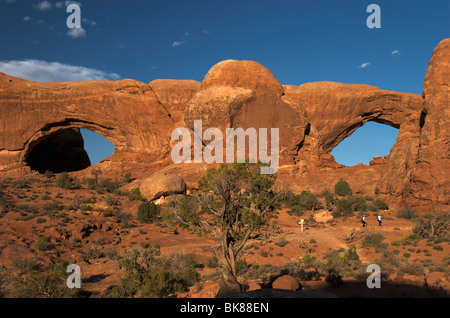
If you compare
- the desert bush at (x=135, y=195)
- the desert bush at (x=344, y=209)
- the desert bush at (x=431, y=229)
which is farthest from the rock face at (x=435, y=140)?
the desert bush at (x=135, y=195)

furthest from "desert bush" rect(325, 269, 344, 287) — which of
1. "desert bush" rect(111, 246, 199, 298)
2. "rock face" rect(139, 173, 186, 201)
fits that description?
A: "rock face" rect(139, 173, 186, 201)

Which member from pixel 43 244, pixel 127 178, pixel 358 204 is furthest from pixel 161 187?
pixel 358 204

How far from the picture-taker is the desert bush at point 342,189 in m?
32.5

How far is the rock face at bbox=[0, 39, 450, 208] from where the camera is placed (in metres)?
33.6

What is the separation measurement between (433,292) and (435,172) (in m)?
20.0

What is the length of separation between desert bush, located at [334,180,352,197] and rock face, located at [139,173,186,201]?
16584 millimetres

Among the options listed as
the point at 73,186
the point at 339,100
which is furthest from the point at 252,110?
the point at 73,186

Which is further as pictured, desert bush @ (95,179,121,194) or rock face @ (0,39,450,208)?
rock face @ (0,39,450,208)

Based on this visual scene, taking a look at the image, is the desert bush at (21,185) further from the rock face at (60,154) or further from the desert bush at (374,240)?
the desert bush at (374,240)

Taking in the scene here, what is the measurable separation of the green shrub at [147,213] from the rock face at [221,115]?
9.99 metres

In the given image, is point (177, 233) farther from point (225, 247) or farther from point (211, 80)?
point (211, 80)

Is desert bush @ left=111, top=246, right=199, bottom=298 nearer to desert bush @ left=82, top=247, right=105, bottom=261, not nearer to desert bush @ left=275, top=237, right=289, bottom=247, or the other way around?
desert bush @ left=82, top=247, right=105, bottom=261

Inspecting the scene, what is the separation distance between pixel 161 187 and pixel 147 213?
515 cm

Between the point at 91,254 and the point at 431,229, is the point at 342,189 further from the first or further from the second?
the point at 91,254
